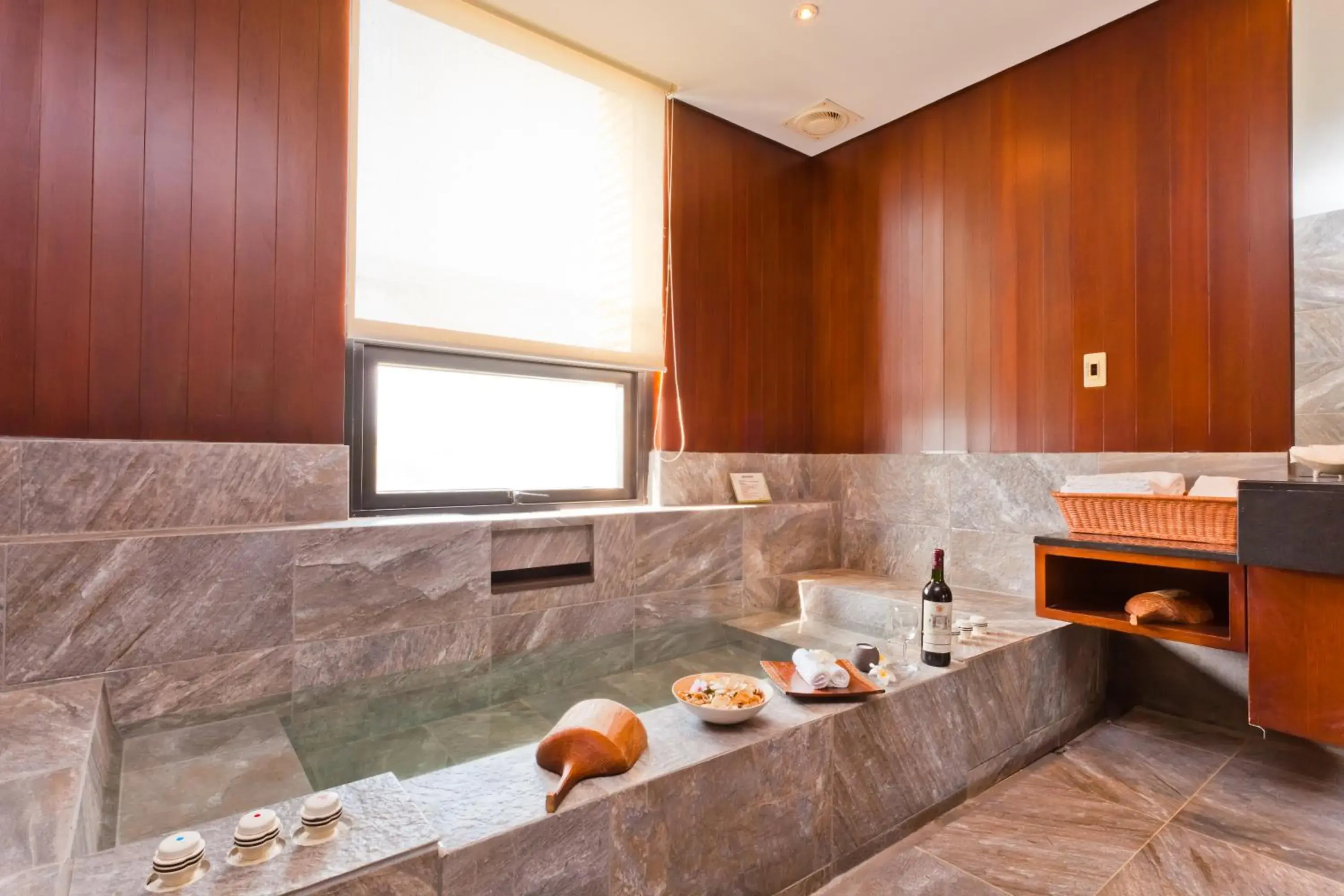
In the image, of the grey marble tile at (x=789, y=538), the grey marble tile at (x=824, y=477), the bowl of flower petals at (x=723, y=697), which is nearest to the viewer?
the bowl of flower petals at (x=723, y=697)

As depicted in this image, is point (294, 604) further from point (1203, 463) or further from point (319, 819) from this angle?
point (1203, 463)

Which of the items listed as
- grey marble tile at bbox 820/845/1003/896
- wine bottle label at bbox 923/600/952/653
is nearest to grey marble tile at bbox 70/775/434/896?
grey marble tile at bbox 820/845/1003/896

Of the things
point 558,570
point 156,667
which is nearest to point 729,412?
point 558,570

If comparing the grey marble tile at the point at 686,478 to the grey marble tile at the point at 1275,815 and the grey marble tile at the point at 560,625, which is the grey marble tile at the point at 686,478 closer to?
the grey marble tile at the point at 560,625

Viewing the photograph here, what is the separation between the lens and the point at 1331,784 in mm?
1731

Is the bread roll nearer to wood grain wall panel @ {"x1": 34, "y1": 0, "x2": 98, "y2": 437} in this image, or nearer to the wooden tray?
the wooden tray

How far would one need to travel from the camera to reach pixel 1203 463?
2.01 metres

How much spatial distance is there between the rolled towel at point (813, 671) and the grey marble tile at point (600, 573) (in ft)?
2.84

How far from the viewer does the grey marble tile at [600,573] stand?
6.75 ft

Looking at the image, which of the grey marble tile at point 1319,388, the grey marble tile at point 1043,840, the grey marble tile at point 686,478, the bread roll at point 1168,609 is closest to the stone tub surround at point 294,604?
the grey marble tile at point 686,478

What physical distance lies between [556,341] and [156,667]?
1470 millimetres

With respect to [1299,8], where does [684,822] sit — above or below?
below

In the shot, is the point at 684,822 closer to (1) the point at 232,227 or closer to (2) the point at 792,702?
(2) the point at 792,702

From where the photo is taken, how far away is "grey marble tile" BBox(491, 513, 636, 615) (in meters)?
2.06
